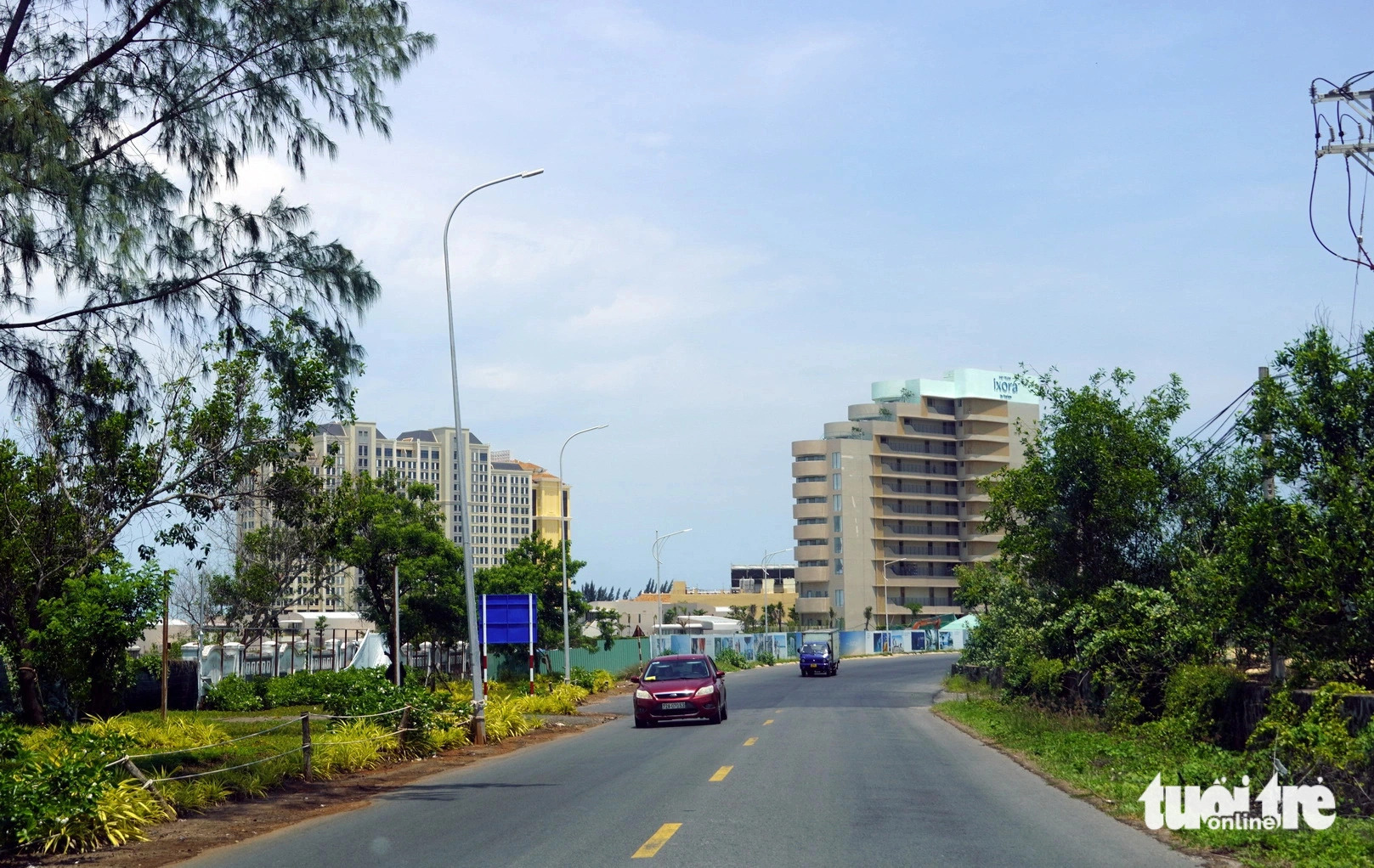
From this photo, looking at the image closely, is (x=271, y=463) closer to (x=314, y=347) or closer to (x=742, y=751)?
(x=314, y=347)

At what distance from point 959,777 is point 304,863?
8.72m

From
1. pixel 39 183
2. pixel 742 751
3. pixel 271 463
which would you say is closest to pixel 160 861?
pixel 39 183

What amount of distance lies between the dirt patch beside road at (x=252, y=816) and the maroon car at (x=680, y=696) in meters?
6.39

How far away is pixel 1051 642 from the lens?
26.0 metres

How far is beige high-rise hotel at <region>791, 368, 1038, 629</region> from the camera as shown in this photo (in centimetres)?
11662

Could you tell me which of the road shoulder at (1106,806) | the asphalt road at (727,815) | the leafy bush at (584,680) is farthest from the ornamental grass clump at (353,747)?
the leafy bush at (584,680)

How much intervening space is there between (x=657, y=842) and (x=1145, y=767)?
7627 millimetres

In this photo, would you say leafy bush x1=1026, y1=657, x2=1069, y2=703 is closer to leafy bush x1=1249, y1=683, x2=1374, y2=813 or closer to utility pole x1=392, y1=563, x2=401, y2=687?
leafy bush x1=1249, y1=683, x2=1374, y2=813

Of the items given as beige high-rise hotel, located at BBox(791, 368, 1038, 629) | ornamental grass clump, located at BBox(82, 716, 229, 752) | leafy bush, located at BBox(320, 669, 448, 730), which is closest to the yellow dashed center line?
leafy bush, located at BBox(320, 669, 448, 730)

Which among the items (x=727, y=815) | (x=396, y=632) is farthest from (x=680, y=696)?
(x=727, y=815)

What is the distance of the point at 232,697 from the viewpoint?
108 feet

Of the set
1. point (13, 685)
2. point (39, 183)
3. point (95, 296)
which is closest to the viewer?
point (39, 183)

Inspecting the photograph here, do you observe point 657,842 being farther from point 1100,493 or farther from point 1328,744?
point 1100,493

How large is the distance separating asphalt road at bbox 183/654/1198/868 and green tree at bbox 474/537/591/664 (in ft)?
86.4
